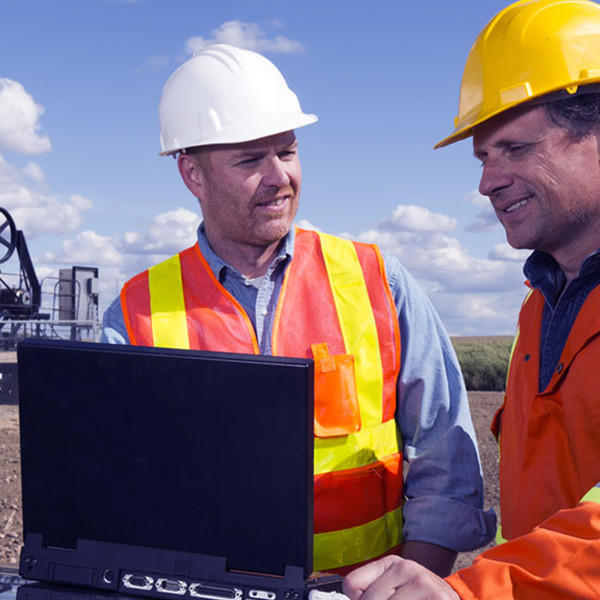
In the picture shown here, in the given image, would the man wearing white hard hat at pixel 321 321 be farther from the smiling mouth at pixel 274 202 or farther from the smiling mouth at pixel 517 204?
the smiling mouth at pixel 517 204

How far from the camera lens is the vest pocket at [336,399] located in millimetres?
2529

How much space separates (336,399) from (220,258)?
0.74 meters

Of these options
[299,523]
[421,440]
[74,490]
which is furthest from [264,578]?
[421,440]

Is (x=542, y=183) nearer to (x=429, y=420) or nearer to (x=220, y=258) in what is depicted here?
(x=429, y=420)

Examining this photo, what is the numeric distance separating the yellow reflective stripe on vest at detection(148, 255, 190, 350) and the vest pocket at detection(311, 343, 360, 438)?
51 cm

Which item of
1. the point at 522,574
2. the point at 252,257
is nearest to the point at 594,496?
the point at 522,574

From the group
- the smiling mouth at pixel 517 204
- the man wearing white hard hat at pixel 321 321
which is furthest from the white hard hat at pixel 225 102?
the smiling mouth at pixel 517 204

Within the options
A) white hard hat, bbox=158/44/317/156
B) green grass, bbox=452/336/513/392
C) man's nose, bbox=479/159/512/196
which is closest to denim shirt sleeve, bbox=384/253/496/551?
man's nose, bbox=479/159/512/196

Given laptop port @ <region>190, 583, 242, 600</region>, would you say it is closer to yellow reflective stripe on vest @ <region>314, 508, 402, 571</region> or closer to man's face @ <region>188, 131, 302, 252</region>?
yellow reflective stripe on vest @ <region>314, 508, 402, 571</region>

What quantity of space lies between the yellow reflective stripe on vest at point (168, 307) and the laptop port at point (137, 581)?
116 centimetres

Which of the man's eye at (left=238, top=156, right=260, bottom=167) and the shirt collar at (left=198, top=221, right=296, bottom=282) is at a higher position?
the man's eye at (left=238, top=156, right=260, bottom=167)

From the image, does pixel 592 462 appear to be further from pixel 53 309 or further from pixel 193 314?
pixel 53 309

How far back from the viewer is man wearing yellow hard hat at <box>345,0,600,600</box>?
2.01 metres

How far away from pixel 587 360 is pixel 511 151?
0.76 metres
